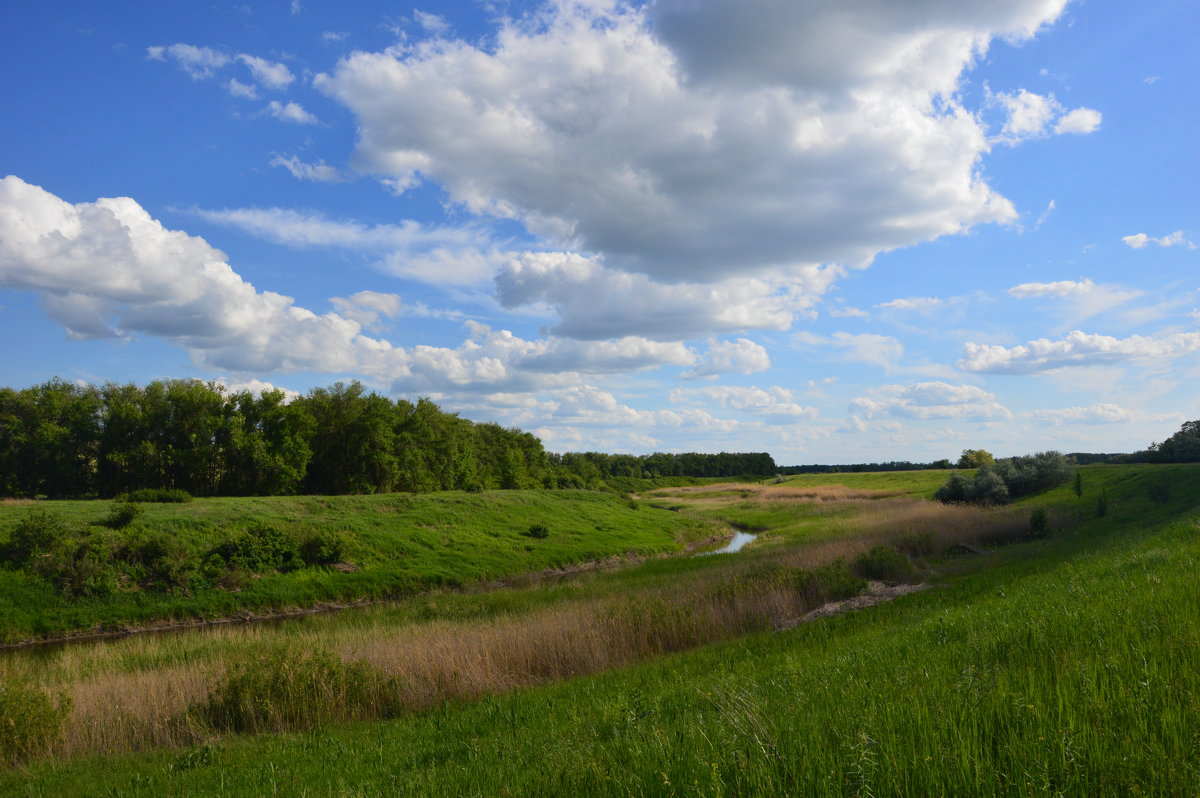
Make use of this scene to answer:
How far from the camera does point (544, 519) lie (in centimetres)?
5631

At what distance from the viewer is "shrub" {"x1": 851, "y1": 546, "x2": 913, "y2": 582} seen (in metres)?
22.8

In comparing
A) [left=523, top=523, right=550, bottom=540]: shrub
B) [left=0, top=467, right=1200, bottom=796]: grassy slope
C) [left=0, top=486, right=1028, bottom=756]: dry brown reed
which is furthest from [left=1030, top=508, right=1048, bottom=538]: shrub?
[left=523, top=523, right=550, bottom=540]: shrub

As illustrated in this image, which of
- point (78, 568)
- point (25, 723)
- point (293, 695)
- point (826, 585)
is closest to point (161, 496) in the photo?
point (78, 568)

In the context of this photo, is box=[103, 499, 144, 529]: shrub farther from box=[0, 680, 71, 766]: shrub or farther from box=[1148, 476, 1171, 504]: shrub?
box=[1148, 476, 1171, 504]: shrub

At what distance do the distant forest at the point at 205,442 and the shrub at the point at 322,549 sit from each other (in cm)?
2620

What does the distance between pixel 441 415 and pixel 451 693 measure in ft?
229

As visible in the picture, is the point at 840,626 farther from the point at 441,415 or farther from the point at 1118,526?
the point at 441,415

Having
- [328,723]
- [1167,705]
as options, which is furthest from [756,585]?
[1167,705]

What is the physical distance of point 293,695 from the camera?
12.2 metres

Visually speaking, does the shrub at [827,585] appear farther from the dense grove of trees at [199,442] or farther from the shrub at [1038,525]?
the dense grove of trees at [199,442]

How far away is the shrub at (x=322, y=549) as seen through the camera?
36000 mm

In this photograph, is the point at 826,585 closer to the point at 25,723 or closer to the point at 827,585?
the point at 827,585

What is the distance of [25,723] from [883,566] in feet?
78.8

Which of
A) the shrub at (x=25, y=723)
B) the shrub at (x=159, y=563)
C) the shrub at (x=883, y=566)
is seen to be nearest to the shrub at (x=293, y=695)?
the shrub at (x=25, y=723)
